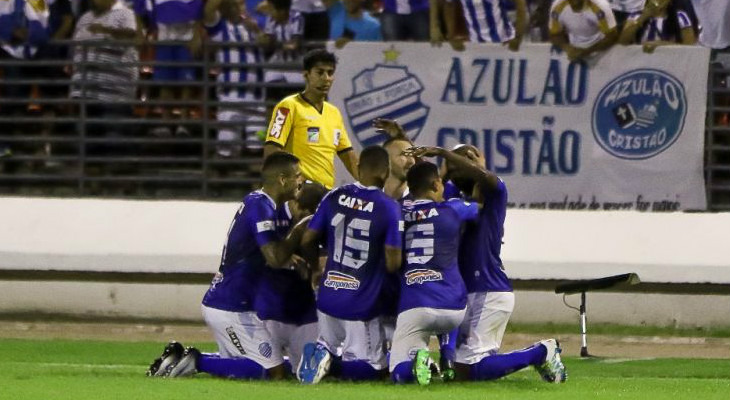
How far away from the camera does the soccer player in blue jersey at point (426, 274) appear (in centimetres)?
1149

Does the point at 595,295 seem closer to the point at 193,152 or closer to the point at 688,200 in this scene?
the point at 688,200

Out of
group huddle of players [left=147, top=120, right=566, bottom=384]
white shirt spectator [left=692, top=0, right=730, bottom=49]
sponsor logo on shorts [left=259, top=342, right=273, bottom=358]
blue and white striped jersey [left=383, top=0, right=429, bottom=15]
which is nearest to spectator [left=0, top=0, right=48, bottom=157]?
blue and white striped jersey [left=383, top=0, right=429, bottom=15]

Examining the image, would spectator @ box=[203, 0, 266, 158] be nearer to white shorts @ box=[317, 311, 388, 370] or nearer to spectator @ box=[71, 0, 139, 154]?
spectator @ box=[71, 0, 139, 154]

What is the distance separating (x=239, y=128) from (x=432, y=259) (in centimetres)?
632

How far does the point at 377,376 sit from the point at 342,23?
629 centimetres

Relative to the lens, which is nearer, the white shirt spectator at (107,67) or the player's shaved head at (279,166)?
the player's shaved head at (279,166)

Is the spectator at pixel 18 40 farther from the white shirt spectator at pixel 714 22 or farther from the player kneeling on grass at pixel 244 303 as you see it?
the white shirt spectator at pixel 714 22

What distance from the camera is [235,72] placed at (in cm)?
1759

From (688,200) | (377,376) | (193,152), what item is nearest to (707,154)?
(688,200)

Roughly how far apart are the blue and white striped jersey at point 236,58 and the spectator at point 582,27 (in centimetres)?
303

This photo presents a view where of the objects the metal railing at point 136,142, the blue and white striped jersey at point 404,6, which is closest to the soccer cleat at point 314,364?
the metal railing at point 136,142

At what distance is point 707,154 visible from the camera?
17.1m

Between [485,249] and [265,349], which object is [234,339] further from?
[485,249]

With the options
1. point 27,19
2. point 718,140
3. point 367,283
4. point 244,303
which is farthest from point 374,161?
point 27,19
